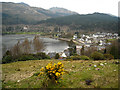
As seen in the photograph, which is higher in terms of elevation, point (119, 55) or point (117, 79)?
point (117, 79)

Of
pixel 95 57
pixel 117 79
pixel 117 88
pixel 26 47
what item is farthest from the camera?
pixel 26 47

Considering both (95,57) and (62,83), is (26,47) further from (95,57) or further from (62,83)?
(62,83)

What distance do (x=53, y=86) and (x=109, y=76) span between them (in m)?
3.14

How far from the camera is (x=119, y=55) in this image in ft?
75.4

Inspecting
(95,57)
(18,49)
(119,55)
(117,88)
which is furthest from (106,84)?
(18,49)

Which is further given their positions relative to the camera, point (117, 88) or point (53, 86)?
point (53, 86)

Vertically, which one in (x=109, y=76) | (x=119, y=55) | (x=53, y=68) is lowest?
(x=119, y=55)

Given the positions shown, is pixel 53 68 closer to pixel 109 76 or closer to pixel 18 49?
pixel 109 76

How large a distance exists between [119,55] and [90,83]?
67.6 feet

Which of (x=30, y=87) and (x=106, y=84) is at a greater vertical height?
(x=106, y=84)

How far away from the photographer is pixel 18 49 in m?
27.4

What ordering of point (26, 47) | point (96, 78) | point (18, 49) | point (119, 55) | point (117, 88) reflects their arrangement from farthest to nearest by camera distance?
point (26, 47)
point (18, 49)
point (119, 55)
point (96, 78)
point (117, 88)

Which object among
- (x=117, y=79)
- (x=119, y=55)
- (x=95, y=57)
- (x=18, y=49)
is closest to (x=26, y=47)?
(x=18, y=49)

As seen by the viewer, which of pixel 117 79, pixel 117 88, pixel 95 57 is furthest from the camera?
pixel 95 57
